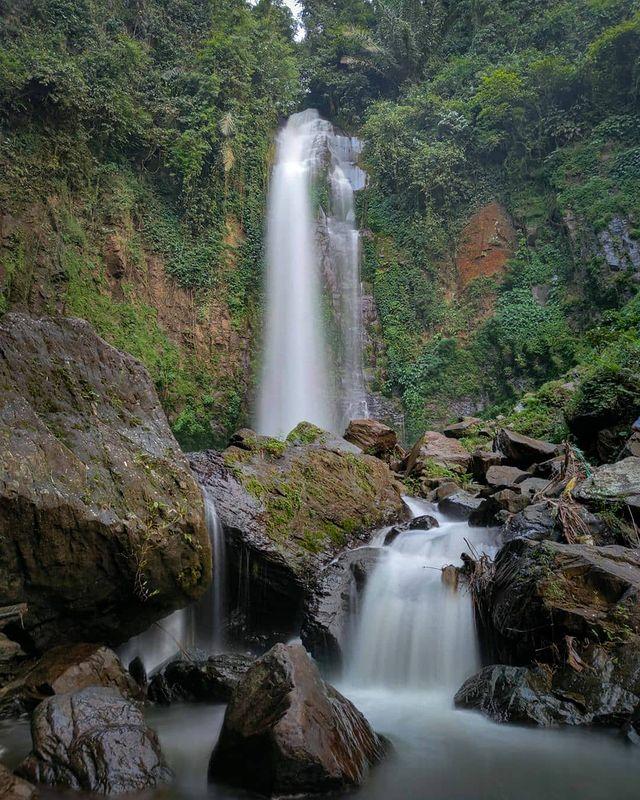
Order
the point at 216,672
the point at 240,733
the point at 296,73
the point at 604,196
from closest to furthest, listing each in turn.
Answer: the point at 240,733 → the point at 216,672 → the point at 604,196 → the point at 296,73

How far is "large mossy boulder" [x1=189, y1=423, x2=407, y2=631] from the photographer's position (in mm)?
7551

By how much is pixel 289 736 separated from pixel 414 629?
3.68 metres

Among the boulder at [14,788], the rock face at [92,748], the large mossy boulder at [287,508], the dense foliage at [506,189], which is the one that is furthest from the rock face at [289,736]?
the dense foliage at [506,189]

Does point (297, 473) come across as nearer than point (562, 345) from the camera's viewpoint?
Yes

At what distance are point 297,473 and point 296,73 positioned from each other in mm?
27351

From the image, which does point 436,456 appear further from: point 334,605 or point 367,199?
point 367,199

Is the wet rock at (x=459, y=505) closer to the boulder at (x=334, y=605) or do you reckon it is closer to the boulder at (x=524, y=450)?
the boulder at (x=524, y=450)

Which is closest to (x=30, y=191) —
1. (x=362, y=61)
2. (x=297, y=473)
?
(x=297, y=473)

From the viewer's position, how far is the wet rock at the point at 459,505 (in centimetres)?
1002

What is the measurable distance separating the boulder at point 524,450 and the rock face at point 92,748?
8.85 m

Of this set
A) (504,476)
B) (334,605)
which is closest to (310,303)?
(504,476)

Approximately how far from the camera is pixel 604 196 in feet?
66.5

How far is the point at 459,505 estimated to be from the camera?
10227mm

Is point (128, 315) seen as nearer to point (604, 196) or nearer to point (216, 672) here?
point (216, 672)
